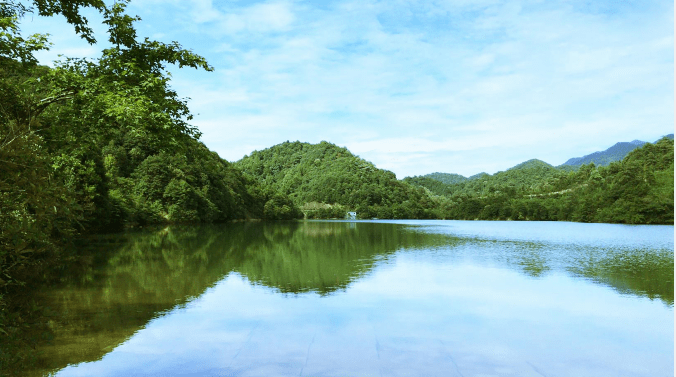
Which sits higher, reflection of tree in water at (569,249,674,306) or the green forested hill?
the green forested hill

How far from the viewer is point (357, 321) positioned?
757cm

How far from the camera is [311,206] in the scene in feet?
439

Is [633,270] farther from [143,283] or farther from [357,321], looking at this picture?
[143,283]

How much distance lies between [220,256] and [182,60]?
909cm

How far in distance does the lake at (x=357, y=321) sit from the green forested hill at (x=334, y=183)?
10251cm

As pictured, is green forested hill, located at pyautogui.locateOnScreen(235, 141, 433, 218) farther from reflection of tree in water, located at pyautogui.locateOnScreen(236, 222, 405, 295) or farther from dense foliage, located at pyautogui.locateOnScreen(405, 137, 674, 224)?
reflection of tree in water, located at pyautogui.locateOnScreen(236, 222, 405, 295)

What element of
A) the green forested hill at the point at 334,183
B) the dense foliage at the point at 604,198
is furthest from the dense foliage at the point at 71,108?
the green forested hill at the point at 334,183

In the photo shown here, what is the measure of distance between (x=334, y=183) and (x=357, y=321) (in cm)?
13512

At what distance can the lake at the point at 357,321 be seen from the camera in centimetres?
541

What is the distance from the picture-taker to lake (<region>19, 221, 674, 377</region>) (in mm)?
5406

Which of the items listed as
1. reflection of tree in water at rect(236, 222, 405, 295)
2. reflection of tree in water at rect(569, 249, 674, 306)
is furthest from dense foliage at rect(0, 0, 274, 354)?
reflection of tree in water at rect(569, 249, 674, 306)

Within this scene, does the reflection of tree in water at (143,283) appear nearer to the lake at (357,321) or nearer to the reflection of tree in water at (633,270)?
the lake at (357,321)

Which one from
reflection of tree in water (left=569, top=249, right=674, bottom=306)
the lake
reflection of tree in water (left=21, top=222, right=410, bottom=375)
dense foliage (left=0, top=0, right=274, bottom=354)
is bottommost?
reflection of tree in water (left=569, top=249, right=674, bottom=306)

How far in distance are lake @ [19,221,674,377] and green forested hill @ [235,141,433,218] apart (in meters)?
103
